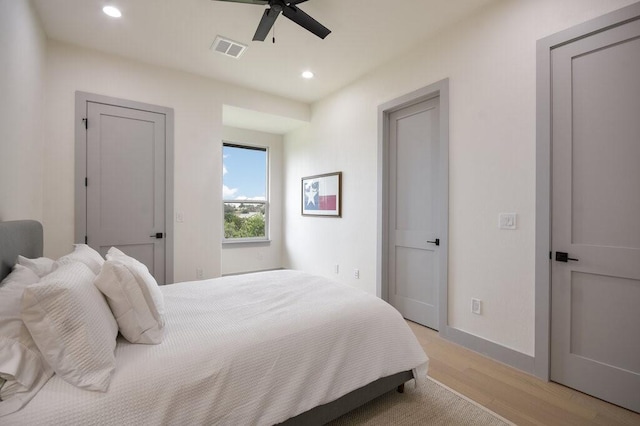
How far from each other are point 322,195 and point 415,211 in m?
1.57

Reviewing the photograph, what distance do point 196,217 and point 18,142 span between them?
71.3 inches

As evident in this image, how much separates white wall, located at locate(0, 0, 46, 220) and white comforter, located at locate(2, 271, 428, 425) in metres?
1.34

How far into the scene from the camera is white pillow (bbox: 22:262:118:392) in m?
1.03

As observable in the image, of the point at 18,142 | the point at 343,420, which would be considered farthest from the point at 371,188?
the point at 18,142

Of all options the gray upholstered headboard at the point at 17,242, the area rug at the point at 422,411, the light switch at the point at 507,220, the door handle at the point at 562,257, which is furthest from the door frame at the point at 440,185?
the gray upholstered headboard at the point at 17,242

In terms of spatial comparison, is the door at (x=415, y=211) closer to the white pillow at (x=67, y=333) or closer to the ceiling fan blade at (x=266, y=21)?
the ceiling fan blade at (x=266, y=21)

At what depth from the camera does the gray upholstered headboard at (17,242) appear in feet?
4.74

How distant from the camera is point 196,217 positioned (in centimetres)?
375

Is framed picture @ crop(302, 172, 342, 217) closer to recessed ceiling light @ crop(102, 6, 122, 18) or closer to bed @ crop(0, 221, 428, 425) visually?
bed @ crop(0, 221, 428, 425)

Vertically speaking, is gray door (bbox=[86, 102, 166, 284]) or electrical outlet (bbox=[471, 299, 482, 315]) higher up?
gray door (bbox=[86, 102, 166, 284])

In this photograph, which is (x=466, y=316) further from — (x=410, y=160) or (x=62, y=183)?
(x=62, y=183)

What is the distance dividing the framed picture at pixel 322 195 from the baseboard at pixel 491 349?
1989 mm

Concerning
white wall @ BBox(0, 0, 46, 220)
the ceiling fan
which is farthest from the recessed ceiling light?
the ceiling fan

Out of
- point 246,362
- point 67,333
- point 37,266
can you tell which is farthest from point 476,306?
point 37,266
